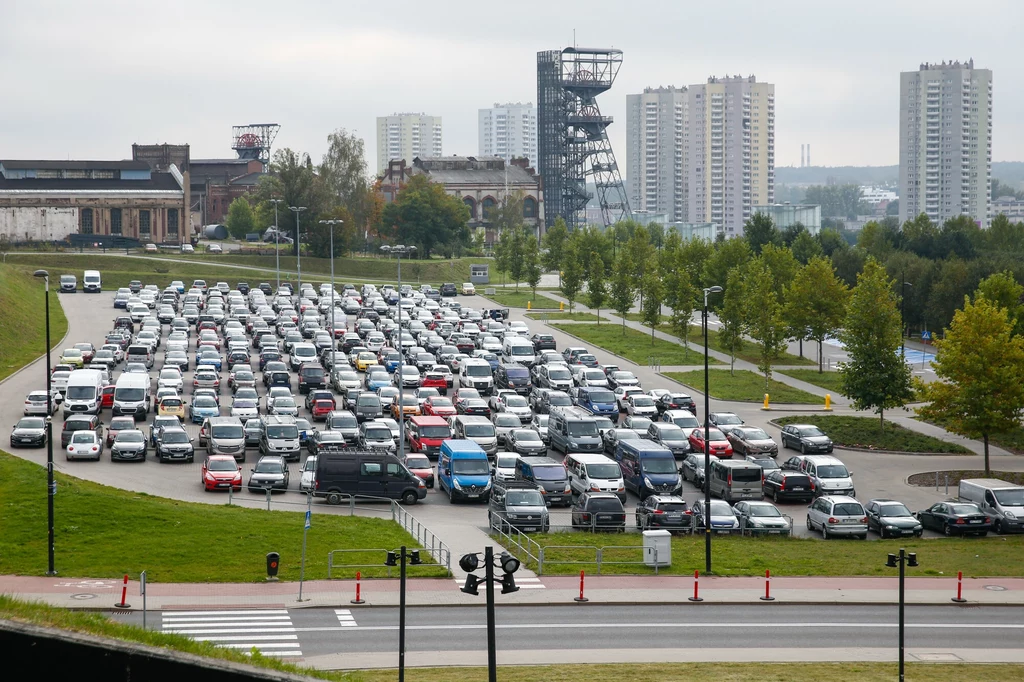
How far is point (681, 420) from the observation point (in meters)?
52.4

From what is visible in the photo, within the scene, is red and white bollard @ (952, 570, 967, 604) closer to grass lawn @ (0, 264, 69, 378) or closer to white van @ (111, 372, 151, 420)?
white van @ (111, 372, 151, 420)

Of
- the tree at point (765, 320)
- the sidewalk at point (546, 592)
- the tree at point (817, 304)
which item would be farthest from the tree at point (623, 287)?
the sidewalk at point (546, 592)

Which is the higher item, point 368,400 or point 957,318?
point 957,318

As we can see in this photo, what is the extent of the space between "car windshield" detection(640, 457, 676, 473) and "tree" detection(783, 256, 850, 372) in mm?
33455

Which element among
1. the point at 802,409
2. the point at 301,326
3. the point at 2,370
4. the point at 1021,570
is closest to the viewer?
the point at 1021,570

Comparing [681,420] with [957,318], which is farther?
[681,420]

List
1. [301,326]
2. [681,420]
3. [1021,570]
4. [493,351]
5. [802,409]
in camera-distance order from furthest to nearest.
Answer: [301,326], [493,351], [802,409], [681,420], [1021,570]

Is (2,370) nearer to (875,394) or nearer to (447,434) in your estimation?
(447,434)

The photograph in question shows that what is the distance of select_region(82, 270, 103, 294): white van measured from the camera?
107 metres

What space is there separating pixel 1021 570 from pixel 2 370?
2036 inches

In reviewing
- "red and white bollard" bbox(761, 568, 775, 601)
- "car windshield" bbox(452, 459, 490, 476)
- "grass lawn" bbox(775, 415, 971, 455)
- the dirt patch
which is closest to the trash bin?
"red and white bollard" bbox(761, 568, 775, 601)

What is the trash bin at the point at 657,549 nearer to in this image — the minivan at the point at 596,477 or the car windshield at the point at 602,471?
the minivan at the point at 596,477

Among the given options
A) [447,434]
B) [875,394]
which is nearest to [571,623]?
[447,434]

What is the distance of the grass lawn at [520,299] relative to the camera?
111 meters
